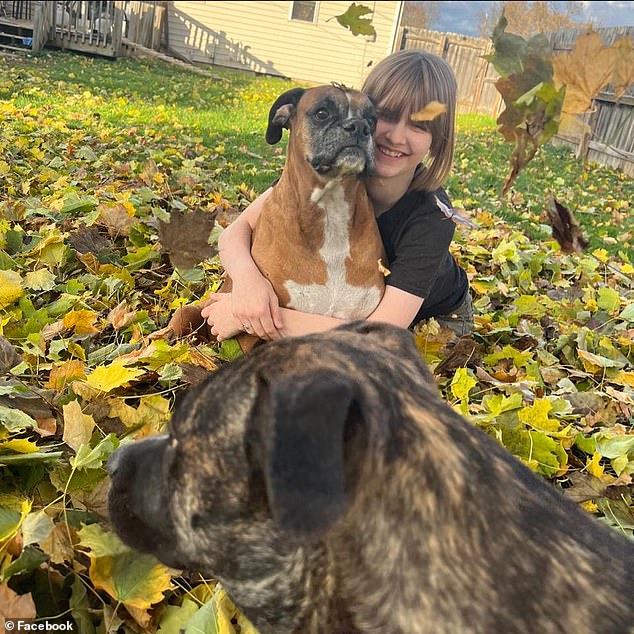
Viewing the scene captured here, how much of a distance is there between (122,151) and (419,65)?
5.84 metres

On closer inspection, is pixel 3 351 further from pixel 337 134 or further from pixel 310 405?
pixel 310 405

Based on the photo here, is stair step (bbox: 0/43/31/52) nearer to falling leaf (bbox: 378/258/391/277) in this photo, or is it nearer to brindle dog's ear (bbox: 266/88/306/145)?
brindle dog's ear (bbox: 266/88/306/145)

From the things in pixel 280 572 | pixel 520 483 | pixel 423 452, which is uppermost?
pixel 423 452

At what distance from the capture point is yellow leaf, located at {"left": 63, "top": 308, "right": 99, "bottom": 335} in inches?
148

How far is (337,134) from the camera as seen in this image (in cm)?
376

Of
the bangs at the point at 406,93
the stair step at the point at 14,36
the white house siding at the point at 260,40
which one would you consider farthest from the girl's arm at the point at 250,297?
the white house siding at the point at 260,40

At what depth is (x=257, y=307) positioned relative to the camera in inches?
148

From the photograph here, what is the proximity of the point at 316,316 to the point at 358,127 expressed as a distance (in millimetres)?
1142

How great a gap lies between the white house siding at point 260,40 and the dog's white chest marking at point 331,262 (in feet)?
82.5

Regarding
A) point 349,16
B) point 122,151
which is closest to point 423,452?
point 349,16

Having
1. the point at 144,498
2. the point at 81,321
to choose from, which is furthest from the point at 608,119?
the point at 81,321

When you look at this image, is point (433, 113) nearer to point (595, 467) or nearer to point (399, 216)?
point (595, 467)

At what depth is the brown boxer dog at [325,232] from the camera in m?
3.89

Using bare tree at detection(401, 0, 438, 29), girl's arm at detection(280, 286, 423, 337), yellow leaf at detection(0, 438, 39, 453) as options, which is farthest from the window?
yellow leaf at detection(0, 438, 39, 453)
